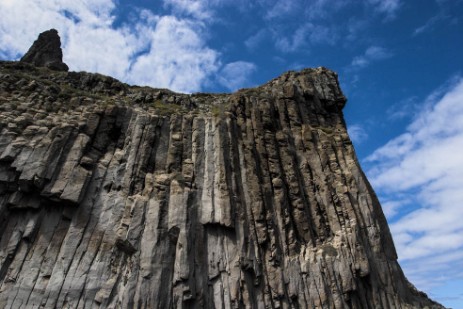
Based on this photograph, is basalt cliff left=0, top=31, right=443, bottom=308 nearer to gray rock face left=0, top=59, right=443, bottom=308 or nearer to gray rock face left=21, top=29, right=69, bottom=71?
gray rock face left=0, top=59, right=443, bottom=308

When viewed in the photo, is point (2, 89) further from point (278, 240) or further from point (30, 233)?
point (278, 240)

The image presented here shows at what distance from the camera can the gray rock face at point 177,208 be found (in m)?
23.1

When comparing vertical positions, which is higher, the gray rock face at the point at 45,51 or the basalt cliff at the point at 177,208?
the gray rock face at the point at 45,51

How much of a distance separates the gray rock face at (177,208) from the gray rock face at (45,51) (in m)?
20.0

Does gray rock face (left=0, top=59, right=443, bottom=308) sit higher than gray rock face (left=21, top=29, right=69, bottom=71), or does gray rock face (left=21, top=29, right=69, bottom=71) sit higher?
gray rock face (left=21, top=29, right=69, bottom=71)

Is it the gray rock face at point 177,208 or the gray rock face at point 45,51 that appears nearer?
the gray rock face at point 177,208

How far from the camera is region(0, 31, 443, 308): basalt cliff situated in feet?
75.7

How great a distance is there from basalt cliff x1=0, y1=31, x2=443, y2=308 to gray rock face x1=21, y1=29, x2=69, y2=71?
1992 cm

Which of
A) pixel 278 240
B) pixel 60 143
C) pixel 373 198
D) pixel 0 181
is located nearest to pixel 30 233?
pixel 0 181

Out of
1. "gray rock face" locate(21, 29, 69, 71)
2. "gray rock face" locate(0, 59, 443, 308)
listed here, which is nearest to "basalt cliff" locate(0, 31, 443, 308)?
"gray rock face" locate(0, 59, 443, 308)

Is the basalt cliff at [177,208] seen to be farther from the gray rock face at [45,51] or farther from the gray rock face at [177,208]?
the gray rock face at [45,51]

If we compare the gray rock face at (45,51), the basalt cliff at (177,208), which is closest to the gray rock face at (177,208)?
the basalt cliff at (177,208)

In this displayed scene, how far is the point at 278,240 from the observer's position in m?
29.0

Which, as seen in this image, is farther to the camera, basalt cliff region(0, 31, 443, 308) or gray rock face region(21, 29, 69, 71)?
gray rock face region(21, 29, 69, 71)
